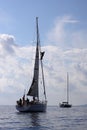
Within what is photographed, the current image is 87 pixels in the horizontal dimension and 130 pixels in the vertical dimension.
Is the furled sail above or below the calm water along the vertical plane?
above

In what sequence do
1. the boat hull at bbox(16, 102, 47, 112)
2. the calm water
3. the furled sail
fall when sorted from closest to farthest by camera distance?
1. the calm water
2. the boat hull at bbox(16, 102, 47, 112)
3. the furled sail

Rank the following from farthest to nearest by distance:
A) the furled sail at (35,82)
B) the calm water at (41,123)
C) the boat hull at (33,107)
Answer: the furled sail at (35,82)
the boat hull at (33,107)
the calm water at (41,123)

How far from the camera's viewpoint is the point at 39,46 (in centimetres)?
8812

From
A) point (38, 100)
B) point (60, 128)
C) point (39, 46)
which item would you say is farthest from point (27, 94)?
point (60, 128)

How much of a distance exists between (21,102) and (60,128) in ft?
109

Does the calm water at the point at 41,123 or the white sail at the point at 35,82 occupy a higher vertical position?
the white sail at the point at 35,82

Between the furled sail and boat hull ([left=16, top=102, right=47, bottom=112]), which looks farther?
the furled sail

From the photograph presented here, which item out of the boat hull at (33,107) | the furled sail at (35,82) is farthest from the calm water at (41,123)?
the furled sail at (35,82)

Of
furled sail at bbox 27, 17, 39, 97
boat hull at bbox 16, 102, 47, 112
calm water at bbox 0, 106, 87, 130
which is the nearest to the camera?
calm water at bbox 0, 106, 87, 130

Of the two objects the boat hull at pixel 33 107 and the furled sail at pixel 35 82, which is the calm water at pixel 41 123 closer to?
the boat hull at pixel 33 107

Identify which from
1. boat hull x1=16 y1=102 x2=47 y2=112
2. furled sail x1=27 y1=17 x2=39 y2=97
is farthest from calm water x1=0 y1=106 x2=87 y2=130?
furled sail x1=27 y1=17 x2=39 y2=97

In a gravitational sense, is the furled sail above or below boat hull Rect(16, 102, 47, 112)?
above

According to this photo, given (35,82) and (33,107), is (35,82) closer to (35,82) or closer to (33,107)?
Answer: (35,82)

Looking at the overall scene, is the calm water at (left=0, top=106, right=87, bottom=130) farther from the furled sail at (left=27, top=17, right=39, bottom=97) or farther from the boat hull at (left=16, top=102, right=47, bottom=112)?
the furled sail at (left=27, top=17, right=39, bottom=97)
